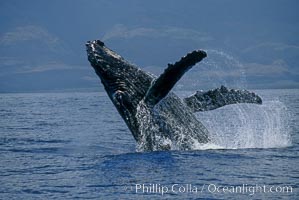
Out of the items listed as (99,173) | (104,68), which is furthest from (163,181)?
(104,68)

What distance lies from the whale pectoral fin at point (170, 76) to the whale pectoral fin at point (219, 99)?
1642mm

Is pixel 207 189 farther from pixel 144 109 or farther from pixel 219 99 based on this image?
pixel 219 99

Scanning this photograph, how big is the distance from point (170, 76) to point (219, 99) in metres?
2.37

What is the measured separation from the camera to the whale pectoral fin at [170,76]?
952 cm

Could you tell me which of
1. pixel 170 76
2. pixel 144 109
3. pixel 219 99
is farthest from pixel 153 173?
pixel 219 99

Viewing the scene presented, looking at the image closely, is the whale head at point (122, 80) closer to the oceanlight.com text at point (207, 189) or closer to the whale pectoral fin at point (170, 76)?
the whale pectoral fin at point (170, 76)

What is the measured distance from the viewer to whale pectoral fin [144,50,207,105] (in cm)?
952

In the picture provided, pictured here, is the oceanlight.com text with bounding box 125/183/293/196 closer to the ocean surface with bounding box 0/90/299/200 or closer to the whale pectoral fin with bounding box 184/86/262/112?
the ocean surface with bounding box 0/90/299/200

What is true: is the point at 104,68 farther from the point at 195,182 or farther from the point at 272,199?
Answer: the point at 272,199

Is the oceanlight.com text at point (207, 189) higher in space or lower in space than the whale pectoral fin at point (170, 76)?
lower

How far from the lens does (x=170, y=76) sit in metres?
9.99

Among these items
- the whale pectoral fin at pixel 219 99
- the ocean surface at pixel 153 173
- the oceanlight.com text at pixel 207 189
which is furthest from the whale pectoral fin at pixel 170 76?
the oceanlight.com text at pixel 207 189

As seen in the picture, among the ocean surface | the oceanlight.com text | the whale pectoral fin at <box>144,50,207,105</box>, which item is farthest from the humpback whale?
the oceanlight.com text

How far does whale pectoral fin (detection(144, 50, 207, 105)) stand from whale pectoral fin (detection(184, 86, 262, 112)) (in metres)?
1.64
